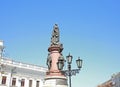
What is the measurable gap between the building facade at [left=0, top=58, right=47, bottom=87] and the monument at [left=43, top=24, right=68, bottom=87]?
19.8 m

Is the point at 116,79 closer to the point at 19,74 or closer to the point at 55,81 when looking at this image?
the point at 19,74

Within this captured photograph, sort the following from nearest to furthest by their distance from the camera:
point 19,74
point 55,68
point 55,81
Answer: point 55,81 < point 55,68 < point 19,74

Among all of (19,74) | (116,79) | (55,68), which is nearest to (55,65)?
(55,68)

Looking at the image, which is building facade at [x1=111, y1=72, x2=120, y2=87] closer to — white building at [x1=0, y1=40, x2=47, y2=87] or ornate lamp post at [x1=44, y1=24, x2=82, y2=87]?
white building at [x1=0, y1=40, x2=47, y2=87]

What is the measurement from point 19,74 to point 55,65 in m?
22.4

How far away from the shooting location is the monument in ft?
68.1

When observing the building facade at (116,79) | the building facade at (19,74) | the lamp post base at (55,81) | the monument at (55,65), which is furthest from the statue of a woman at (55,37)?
the building facade at (116,79)

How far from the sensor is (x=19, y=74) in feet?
140

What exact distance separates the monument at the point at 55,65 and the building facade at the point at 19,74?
19795 mm

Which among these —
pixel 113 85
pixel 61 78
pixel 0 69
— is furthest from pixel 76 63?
pixel 113 85

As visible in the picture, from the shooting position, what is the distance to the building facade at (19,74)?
135ft

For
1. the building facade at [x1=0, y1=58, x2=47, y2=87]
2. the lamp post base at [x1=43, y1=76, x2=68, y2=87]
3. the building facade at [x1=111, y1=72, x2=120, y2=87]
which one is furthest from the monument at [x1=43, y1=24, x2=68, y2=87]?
the building facade at [x1=111, y1=72, x2=120, y2=87]

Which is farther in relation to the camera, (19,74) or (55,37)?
(19,74)

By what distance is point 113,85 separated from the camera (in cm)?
7119
